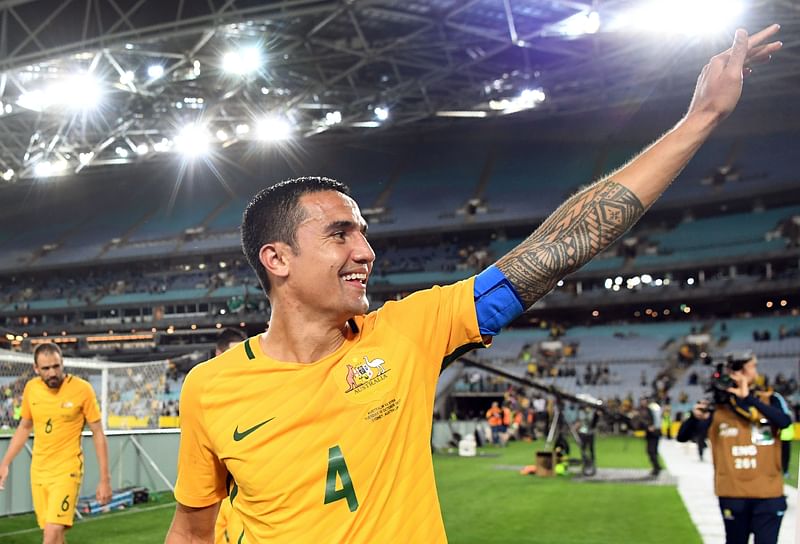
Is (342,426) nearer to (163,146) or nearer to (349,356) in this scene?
(349,356)

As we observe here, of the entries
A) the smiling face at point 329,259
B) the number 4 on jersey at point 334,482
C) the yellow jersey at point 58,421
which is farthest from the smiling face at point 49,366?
the number 4 on jersey at point 334,482

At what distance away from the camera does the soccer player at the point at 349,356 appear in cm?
214

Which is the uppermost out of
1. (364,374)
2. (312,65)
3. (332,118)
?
(332,118)

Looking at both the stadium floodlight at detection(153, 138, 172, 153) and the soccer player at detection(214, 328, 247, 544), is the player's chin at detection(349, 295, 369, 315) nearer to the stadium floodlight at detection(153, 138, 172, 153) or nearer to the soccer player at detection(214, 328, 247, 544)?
the soccer player at detection(214, 328, 247, 544)

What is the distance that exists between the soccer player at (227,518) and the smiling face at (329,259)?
64 cm

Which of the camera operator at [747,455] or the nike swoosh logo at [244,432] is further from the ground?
the nike swoosh logo at [244,432]

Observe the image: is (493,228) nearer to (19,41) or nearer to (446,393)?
(446,393)

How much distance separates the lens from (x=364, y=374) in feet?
7.45

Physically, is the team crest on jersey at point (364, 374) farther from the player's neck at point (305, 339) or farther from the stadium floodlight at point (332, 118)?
the stadium floodlight at point (332, 118)

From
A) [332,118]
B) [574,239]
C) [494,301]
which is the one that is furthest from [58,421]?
[332,118]

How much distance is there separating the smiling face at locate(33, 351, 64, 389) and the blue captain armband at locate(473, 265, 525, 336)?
6558 millimetres

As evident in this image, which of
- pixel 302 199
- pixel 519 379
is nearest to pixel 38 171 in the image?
pixel 519 379

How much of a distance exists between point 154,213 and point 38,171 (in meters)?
11.2

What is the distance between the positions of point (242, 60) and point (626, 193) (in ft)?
96.2
